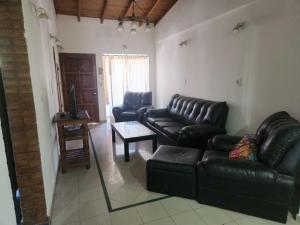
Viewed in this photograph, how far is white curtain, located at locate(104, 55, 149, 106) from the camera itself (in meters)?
6.40

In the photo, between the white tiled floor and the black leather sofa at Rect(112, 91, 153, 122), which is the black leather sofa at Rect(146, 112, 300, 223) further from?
the black leather sofa at Rect(112, 91, 153, 122)

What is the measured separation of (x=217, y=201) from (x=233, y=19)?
2834 millimetres

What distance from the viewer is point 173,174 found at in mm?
2270

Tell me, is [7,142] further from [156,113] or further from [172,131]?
[156,113]

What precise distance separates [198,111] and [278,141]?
198cm

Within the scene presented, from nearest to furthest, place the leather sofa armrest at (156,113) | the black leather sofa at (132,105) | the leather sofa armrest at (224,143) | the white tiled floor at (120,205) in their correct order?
the white tiled floor at (120,205) < the leather sofa armrest at (224,143) < the leather sofa armrest at (156,113) < the black leather sofa at (132,105)

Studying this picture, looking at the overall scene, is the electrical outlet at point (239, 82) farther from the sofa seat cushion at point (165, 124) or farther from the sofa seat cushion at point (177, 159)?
the sofa seat cushion at point (177, 159)

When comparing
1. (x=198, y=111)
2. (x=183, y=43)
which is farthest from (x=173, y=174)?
(x=183, y=43)

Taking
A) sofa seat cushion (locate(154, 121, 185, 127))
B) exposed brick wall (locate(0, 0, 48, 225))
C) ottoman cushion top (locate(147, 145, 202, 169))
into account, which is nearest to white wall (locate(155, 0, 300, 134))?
sofa seat cushion (locate(154, 121, 185, 127))

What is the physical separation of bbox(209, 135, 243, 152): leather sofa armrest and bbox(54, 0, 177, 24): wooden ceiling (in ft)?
13.0

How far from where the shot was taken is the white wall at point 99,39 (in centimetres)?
555

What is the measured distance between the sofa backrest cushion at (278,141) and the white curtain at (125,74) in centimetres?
499

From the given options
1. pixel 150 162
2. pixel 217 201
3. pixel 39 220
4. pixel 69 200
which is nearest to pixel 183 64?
pixel 150 162

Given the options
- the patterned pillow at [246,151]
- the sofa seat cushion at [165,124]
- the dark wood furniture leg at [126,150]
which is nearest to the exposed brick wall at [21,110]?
the dark wood furniture leg at [126,150]
